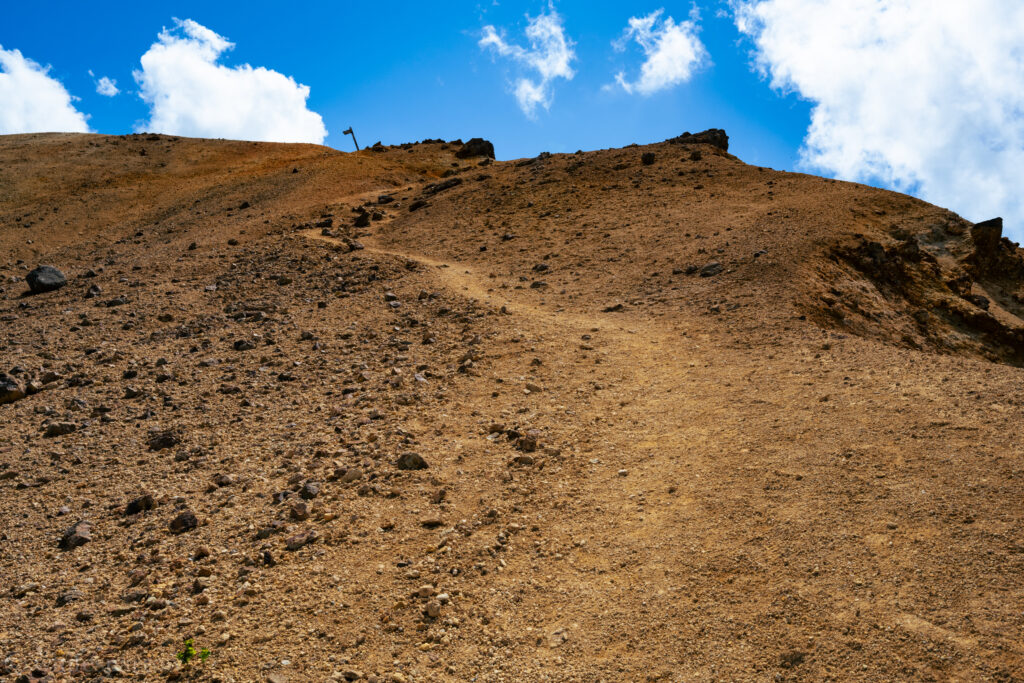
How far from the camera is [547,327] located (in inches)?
391

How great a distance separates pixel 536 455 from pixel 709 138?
15963 millimetres

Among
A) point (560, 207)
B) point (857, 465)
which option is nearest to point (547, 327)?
point (857, 465)

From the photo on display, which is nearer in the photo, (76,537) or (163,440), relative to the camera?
(76,537)

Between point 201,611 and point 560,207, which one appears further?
point 560,207

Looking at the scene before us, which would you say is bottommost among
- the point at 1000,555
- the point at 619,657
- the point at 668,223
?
the point at 619,657

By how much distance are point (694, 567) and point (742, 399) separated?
295cm

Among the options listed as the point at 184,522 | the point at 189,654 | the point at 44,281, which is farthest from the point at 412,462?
the point at 44,281

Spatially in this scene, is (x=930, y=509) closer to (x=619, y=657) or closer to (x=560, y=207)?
(x=619, y=657)

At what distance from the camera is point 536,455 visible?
6.60 m

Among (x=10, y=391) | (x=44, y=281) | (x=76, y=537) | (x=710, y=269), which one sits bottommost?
(x=76, y=537)

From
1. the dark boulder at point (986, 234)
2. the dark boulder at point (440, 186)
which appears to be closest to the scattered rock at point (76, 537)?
the dark boulder at point (440, 186)

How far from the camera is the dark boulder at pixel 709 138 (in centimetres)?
1970

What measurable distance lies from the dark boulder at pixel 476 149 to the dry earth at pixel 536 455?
11.3m

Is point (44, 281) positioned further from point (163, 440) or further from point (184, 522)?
point (184, 522)
